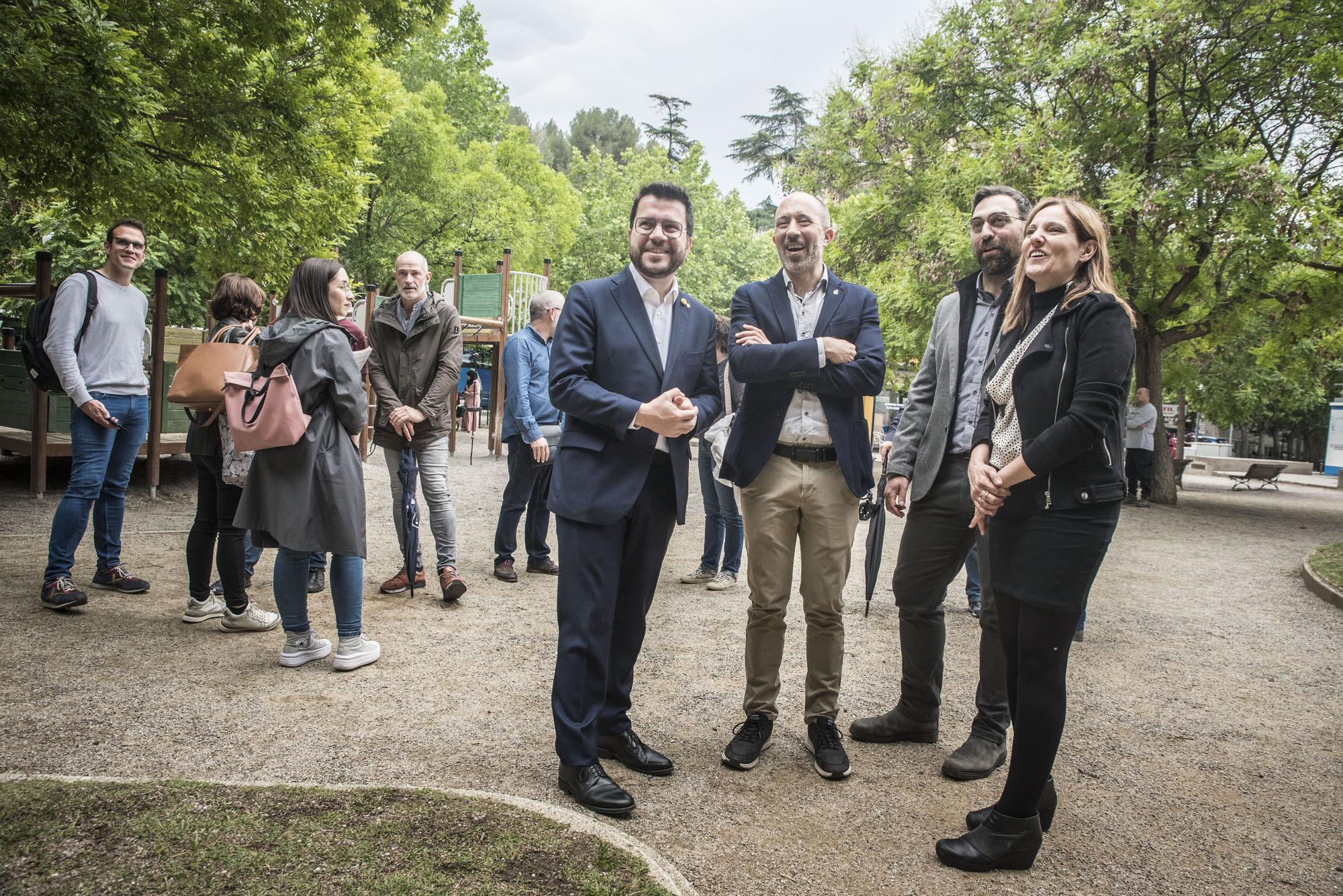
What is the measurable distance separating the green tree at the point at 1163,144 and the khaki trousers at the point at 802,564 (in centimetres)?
1265

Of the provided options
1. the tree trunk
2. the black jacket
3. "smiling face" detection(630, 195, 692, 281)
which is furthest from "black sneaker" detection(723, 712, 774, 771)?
the tree trunk

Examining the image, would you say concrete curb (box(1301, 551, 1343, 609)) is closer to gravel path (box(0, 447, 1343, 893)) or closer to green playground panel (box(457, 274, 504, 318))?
gravel path (box(0, 447, 1343, 893))

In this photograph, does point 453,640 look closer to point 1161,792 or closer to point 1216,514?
point 1161,792

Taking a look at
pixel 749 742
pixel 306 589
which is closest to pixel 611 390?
pixel 749 742

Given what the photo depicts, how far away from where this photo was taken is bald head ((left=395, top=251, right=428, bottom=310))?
614 centimetres

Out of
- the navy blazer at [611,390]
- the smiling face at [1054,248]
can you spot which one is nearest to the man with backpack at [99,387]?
the navy blazer at [611,390]

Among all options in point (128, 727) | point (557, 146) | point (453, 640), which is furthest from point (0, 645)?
point (557, 146)

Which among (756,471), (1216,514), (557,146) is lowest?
(1216,514)

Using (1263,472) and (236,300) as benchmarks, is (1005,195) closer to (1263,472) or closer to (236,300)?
(236,300)

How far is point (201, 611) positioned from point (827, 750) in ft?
12.4

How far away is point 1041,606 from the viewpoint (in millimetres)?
2928

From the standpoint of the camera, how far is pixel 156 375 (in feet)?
33.6

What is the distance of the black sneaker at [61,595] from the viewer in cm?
552

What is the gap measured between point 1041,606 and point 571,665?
1.56 m
